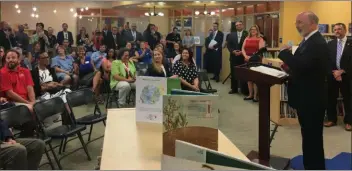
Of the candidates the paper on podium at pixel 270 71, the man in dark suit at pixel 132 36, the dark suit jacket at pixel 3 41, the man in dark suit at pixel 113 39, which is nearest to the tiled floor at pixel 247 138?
the paper on podium at pixel 270 71

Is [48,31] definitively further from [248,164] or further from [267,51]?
[248,164]

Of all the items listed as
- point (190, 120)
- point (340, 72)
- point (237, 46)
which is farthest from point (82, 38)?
point (190, 120)

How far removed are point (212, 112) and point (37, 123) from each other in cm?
262

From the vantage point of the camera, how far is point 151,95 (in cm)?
312

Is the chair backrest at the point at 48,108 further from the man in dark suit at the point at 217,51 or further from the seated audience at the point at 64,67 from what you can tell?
the man in dark suit at the point at 217,51

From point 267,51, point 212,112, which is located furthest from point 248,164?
point 267,51

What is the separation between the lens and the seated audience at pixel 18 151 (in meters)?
3.27

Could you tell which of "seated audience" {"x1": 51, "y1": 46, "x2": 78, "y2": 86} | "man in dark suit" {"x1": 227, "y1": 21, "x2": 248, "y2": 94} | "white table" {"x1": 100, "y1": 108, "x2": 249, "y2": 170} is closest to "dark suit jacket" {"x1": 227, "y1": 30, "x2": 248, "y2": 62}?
"man in dark suit" {"x1": 227, "y1": 21, "x2": 248, "y2": 94}

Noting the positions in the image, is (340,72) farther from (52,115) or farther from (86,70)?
(86,70)

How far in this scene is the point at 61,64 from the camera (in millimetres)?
8078

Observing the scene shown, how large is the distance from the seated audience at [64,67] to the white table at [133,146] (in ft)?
15.7

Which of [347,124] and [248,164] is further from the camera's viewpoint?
[347,124]

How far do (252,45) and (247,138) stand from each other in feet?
9.90

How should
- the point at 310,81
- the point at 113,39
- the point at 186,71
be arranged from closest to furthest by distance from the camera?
the point at 310,81
the point at 186,71
the point at 113,39
